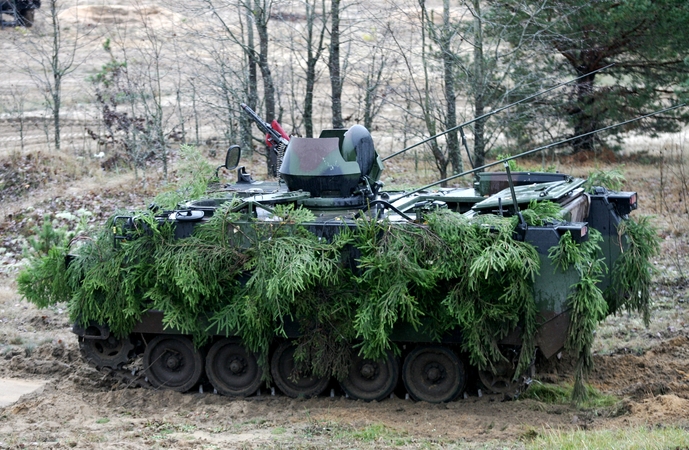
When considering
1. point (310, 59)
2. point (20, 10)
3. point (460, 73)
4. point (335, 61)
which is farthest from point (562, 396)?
point (20, 10)

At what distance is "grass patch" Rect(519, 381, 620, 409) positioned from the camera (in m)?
7.74

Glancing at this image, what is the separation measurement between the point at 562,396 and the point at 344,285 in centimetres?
238

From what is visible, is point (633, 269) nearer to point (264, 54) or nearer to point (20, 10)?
point (264, 54)

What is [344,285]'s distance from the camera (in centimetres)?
780

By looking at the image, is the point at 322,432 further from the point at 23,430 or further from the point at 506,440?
the point at 23,430

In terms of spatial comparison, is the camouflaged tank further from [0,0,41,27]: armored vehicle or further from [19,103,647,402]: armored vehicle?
[0,0,41,27]: armored vehicle

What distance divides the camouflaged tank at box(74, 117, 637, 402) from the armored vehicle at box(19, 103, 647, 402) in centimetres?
2

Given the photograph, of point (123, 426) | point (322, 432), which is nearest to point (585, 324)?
point (322, 432)

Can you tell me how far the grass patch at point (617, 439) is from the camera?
18.8 ft

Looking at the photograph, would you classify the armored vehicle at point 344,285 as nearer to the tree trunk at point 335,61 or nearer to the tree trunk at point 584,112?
the tree trunk at point 335,61

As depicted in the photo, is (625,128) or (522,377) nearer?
(522,377)

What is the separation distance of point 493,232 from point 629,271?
1.77m

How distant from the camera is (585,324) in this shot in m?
7.27

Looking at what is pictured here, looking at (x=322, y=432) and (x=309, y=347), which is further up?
(x=309, y=347)
